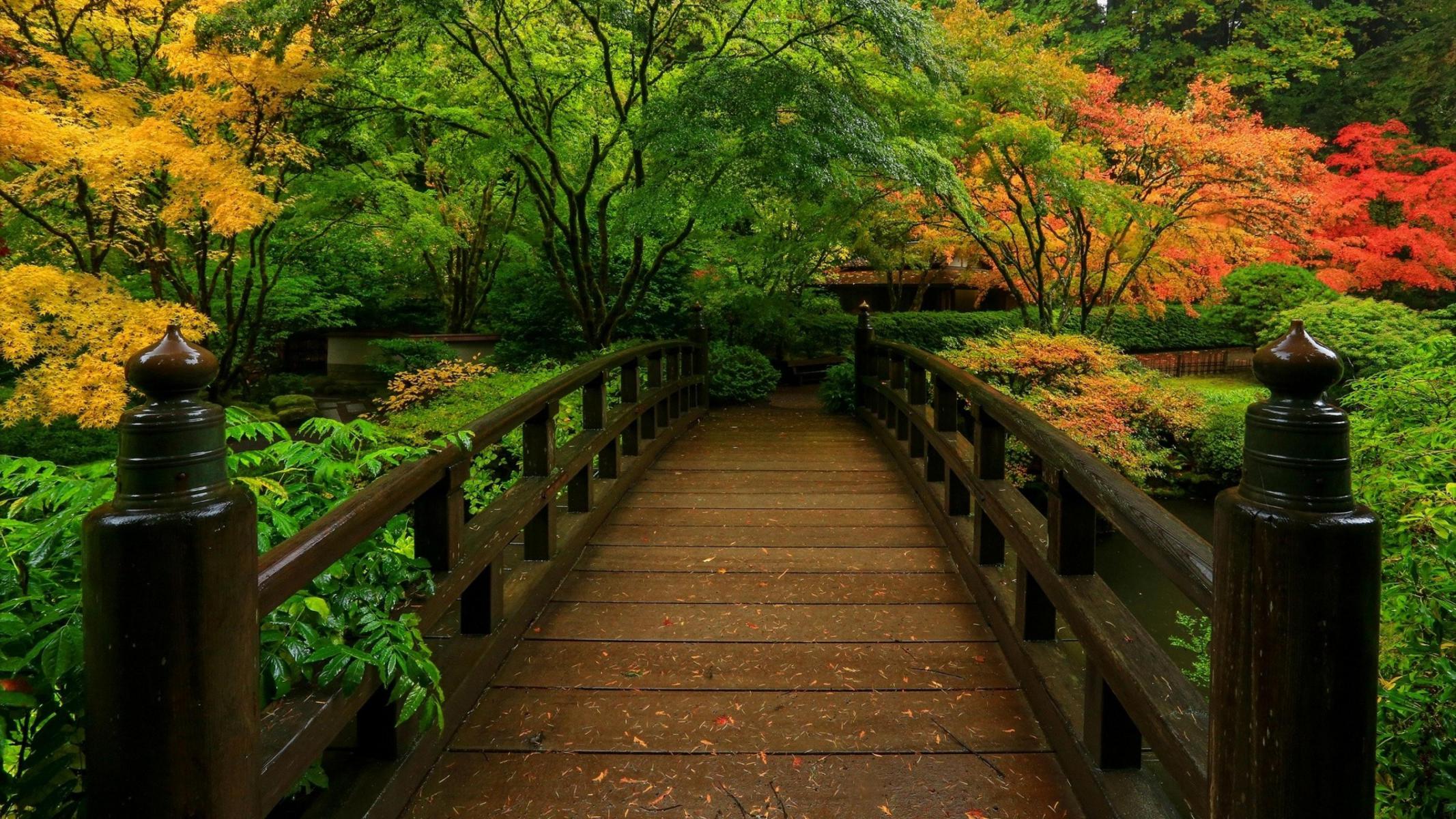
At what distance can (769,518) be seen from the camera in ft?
13.8

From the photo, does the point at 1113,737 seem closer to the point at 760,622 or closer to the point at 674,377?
the point at 760,622

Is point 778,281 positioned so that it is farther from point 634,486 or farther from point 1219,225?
point 634,486

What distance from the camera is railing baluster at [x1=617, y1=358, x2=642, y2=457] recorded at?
192 inches

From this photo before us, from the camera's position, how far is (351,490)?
1.98 m

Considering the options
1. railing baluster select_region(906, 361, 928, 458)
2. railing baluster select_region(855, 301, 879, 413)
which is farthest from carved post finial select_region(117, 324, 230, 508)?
railing baluster select_region(855, 301, 879, 413)

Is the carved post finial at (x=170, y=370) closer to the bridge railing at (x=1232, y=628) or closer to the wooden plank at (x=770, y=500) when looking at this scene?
the bridge railing at (x=1232, y=628)

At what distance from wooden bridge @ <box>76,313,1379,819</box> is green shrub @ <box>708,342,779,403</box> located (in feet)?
16.5

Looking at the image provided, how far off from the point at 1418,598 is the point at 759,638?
5.89 ft

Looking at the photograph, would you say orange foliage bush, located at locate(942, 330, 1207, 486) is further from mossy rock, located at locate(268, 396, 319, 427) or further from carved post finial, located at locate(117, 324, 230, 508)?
mossy rock, located at locate(268, 396, 319, 427)

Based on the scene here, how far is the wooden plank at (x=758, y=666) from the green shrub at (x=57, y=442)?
7044 millimetres

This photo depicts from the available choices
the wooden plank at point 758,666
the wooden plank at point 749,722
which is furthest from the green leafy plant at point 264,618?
the wooden plank at point 758,666

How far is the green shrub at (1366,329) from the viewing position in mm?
8750

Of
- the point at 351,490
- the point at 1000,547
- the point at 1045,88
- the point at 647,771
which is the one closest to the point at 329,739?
the point at 351,490

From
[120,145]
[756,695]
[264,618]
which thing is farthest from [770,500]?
[120,145]
